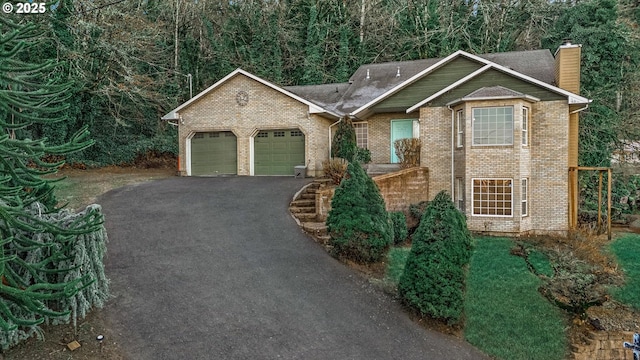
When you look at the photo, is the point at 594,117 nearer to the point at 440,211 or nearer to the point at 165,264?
the point at 440,211

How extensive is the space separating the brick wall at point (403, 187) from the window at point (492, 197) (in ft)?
6.75

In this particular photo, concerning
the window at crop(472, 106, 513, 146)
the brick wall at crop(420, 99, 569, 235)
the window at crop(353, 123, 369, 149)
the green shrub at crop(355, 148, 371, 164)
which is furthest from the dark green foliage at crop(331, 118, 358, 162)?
the window at crop(472, 106, 513, 146)

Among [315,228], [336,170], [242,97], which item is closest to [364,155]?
[336,170]

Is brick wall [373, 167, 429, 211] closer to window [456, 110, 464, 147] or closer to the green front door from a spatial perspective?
window [456, 110, 464, 147]

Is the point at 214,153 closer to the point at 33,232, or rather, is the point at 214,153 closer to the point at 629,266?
the point at 33,232

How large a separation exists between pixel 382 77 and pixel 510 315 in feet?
53.8

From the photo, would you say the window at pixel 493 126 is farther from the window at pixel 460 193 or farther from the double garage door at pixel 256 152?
the double garage door at pixel 256 152

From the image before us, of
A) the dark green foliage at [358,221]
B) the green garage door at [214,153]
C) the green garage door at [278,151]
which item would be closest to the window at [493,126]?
the dark green foliage at [358,221]

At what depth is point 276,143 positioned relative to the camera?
771 inches

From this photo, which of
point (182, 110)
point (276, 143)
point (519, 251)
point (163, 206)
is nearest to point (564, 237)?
point (519, 251)

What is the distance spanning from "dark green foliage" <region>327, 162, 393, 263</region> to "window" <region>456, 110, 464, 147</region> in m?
6.84

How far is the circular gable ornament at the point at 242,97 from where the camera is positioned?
64.1 ft

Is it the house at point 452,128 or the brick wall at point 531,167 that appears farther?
the house at point 452,128

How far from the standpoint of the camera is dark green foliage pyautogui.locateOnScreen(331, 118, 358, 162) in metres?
17.7
